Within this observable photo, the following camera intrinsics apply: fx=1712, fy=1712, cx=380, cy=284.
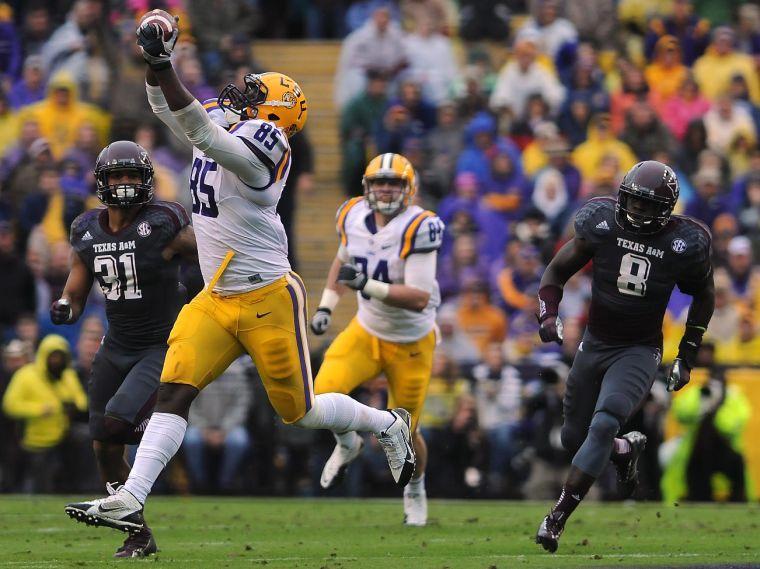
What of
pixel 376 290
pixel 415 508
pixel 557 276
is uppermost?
pixel 557 276

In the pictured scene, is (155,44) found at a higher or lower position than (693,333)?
higher

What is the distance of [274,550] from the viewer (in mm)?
8609

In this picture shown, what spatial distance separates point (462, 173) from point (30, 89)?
3907 mm

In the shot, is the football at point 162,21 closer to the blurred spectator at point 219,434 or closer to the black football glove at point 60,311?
the black football glove at point 60,311

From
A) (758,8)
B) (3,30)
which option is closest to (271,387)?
(3,30)

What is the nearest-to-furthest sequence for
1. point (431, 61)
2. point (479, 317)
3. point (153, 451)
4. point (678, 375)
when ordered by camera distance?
1. point (153, 451)
2. point (678, 375)
3. point (479, 317)
4. point (431, 61)

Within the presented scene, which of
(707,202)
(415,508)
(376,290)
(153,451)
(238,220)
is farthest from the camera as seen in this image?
(707,202)

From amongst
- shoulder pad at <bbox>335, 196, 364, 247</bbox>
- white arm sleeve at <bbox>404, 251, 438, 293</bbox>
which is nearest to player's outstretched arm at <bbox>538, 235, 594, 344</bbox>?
white arm sleeve at <bbox>404, 251, 438, 293</bbox>

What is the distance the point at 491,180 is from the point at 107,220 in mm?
6343

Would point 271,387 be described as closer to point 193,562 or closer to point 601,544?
point 193,562

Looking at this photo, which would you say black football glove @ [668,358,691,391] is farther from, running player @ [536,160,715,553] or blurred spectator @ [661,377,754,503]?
blurred spectator @ [661,377,754,503]

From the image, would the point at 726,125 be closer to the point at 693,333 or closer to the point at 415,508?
the point at 415,508

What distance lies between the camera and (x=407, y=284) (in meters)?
9.59

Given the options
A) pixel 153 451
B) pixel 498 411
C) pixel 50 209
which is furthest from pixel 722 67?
pixel 153 451
